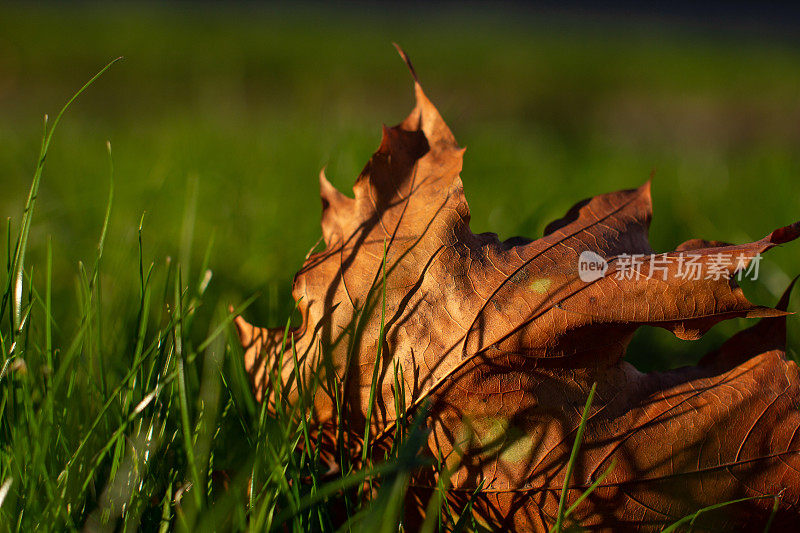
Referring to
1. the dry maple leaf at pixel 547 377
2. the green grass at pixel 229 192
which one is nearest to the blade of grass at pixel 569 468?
the dry maple leaf at pixel 547 377

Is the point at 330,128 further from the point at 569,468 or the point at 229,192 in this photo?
the point at 569,468

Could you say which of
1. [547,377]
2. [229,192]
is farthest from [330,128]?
[547,377]

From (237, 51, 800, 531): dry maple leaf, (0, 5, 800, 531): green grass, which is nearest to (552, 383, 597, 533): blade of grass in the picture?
(237, 51, 800, 531): dry maple leaf

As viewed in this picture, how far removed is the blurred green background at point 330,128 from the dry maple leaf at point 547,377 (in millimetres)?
299

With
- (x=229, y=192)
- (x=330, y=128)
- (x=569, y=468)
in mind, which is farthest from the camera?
(x=330, y=128)

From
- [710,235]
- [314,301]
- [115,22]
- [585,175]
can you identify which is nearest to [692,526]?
[314,301]

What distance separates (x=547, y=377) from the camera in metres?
0.68

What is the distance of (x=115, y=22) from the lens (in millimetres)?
7398

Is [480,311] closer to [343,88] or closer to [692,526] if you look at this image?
[692,526]

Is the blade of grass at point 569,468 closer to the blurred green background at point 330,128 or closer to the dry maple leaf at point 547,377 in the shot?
the dry maple leaf at point 547,377

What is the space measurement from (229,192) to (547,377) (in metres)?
1.56

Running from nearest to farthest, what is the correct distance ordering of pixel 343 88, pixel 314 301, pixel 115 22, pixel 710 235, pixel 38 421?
pixel 38 421, pixel 314 301, pixel 710 235, pixel 343 88, pixel 115 22

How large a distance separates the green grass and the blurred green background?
0.02m

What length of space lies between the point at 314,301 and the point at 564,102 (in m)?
5.89
